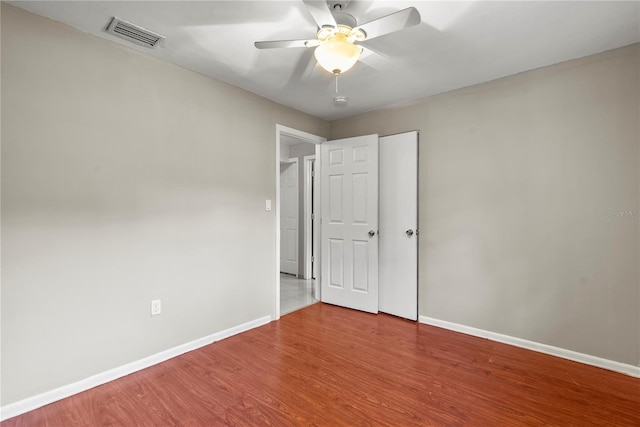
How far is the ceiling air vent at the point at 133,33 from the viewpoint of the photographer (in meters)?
1.93

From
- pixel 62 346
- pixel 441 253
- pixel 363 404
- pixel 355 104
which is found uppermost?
pixel 355 104

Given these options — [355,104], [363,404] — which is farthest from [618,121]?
[363,404]

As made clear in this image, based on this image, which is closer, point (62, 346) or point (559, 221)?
point (62, 346)

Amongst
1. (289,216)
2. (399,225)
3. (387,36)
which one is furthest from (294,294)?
(387,36)

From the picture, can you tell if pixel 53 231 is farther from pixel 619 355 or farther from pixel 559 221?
pixel 619 355

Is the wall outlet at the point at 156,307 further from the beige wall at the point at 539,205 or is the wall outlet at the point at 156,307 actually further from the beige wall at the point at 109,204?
the beige wall at the point at 539,205

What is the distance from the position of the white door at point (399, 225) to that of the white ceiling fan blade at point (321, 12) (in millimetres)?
1897

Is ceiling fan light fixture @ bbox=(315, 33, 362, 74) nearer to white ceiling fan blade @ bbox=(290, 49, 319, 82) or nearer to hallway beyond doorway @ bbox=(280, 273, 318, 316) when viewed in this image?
white ceiling fan blade @ bbox=(290, 49, 319, 82)

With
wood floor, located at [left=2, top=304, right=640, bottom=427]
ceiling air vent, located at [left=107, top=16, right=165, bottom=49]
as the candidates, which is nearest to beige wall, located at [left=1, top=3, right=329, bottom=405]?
ceiling air vent, located at [left=107, top=16, right=165, bottom=49]

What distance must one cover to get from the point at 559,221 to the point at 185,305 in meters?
3.12

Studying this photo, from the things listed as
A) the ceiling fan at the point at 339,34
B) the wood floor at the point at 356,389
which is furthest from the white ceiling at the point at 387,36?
the wood floor at the point at 356,389

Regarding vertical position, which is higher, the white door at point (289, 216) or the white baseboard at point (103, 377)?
the white door at point (289, 216)

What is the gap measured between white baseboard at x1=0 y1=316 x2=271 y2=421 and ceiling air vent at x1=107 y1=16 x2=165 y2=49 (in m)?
2.27

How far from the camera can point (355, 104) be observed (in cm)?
340
